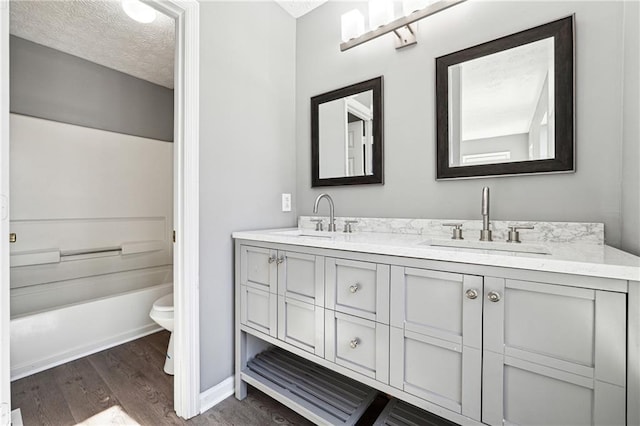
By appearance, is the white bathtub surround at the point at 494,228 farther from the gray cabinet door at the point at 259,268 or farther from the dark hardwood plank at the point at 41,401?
the dark hardwood plank at the point at 41,401

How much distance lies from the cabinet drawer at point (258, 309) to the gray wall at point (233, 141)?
0.40 ft

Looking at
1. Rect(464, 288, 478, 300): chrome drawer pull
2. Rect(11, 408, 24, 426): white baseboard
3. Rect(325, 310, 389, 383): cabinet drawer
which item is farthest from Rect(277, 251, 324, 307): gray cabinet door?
Rect(11, 408, 24, 426): white baseboard

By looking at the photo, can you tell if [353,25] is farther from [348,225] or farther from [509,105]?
[348,225]

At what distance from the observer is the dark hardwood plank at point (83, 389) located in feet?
4.85

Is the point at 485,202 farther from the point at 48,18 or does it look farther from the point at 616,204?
the point at 48,18

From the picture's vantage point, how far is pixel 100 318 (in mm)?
2137

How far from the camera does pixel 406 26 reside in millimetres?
1438

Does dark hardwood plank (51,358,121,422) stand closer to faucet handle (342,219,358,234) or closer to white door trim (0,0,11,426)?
white door trim (0,0,11,426)

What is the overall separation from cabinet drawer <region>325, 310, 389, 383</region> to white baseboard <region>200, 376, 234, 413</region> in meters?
0.75

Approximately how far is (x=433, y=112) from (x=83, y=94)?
2.94 m

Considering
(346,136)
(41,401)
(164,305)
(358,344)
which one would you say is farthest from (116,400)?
(346,136)

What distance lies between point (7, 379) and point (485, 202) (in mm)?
1977

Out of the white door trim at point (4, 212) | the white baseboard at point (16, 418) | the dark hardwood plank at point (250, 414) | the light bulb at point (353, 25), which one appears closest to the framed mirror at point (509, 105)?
the light bulb at point (353, 25)

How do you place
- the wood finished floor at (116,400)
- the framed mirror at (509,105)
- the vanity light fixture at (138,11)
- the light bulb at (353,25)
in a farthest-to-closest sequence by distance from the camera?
the vanity light fixture at (138,11), the light bulb at (353,25), the wood finished floor at (116,400), the framed mirror at (509,105)
